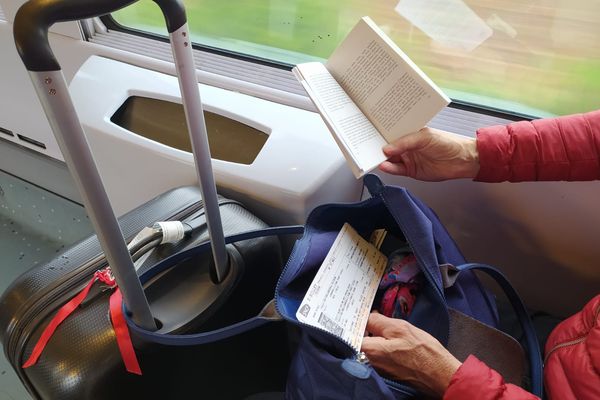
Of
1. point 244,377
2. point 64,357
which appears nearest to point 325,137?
point 244,377

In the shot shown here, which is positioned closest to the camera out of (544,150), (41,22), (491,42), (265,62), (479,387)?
(41,22)

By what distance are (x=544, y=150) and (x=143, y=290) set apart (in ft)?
2.43

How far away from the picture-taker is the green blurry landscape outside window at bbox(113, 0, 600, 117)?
1.00m

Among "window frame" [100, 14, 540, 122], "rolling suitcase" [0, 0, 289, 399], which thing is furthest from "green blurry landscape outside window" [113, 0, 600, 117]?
"rolling suitcase" [0, 0, 289, 399]

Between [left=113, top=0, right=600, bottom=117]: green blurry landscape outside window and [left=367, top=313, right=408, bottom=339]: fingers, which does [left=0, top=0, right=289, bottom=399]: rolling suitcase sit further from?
[left=113, top=0, right=600, bottom=117]: green blurry landscape outside window

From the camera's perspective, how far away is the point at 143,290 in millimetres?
682

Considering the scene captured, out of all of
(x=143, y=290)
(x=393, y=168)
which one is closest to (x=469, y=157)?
(x=393, y=168)

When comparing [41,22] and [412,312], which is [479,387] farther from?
[41,22]

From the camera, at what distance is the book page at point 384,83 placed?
0.75 m

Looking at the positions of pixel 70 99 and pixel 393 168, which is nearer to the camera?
pixel 70 99

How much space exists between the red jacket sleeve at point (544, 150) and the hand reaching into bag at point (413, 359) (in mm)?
376

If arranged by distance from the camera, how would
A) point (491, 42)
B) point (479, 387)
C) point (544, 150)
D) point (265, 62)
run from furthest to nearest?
point (265, 62) → point (491, 42) → point (544, 150) → point (479, 387)

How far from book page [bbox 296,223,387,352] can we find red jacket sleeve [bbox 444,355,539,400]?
142mm

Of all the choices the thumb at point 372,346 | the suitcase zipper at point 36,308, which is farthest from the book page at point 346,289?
the suitcase zipper at point 36,308
